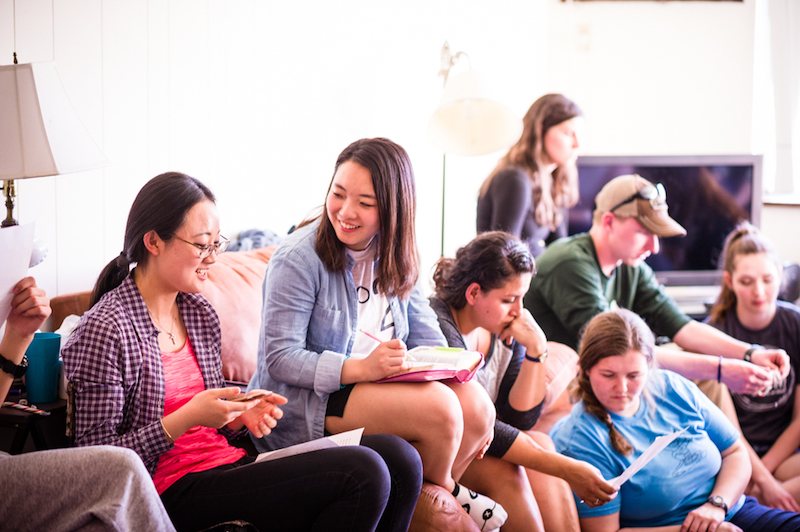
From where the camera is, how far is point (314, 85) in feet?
9.66

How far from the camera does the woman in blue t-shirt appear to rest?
2148mm

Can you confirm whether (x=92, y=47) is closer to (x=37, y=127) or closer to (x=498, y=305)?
(x=37, y=127)

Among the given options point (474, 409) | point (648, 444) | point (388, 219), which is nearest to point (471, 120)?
point (388, 219)

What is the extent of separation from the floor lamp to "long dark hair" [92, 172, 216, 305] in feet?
4.89

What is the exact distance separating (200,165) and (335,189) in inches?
42.9

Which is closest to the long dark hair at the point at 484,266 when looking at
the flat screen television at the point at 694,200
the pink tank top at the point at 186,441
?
the pink tank top at the point at 186,441

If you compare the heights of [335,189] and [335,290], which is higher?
[335,189]

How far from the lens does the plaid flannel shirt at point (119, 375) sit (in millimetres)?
1251

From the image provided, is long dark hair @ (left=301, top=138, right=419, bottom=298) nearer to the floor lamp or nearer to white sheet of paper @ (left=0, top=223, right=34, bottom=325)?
white sheet of paper @ (left=0, top=223, right=34, bottom=325)

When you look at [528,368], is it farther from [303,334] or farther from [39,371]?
[39,371]

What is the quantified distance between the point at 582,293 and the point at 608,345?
426 mm

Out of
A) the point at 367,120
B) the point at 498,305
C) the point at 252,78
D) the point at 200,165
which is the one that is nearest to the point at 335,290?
the point at 498,305

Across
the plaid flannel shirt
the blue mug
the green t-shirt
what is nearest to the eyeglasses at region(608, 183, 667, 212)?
the green t-shirt

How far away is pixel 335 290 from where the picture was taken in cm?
158
